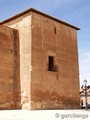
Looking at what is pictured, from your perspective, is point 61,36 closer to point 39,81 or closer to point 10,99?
point 39,81

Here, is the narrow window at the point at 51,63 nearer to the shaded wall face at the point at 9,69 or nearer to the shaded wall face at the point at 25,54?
the shaded wall face at the point at 25,54

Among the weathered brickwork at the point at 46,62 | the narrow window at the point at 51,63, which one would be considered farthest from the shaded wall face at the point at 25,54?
the narrow window at the point at 51,63

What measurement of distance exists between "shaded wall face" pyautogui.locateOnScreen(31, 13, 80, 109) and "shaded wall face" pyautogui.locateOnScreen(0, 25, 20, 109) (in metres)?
1.13

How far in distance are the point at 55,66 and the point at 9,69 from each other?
10.1 ft

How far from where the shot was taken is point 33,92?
15.3 m

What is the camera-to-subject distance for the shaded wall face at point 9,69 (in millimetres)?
Result: 15219

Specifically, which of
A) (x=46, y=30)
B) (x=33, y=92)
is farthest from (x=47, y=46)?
(x=33, y=92)

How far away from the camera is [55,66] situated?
56.3 ft

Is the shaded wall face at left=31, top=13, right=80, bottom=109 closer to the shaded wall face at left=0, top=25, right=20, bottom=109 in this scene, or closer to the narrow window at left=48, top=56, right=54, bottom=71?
the narrow window at left=48, top=56, right=54, bottom=71

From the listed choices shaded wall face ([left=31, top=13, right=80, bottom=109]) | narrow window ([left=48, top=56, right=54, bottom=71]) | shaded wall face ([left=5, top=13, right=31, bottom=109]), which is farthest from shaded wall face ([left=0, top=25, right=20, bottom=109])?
narrow window ([left=48, top=56, right=54, bottom=71])

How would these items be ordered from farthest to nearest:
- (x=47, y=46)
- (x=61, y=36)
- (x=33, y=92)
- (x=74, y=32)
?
1. (x=74, y=32)
2. (x=61, y=36)
3. (x=47, y=46)
4. (x=33, y=92)

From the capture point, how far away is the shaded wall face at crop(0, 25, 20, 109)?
1522cm

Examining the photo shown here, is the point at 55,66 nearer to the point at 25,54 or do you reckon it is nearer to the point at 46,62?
the point at 46,62

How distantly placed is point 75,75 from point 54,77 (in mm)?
2218
